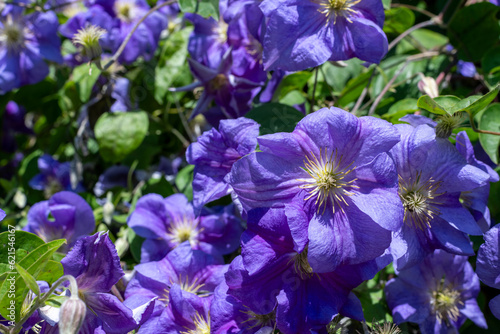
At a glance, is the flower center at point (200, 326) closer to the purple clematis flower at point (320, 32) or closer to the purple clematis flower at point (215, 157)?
the purple clematis flower at point (215, 157)

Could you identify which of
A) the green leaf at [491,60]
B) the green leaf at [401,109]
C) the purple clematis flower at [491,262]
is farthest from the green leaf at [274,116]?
the green leaf at [491,60]

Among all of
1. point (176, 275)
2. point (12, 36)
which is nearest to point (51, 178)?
point (12, 36)

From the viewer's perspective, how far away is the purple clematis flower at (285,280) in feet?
2.44

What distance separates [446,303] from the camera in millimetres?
956

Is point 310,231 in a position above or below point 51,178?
above

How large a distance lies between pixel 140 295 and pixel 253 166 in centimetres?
36

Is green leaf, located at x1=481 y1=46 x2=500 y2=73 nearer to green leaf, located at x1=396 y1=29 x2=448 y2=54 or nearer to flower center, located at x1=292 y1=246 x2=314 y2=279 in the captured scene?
green leaf, located at x1=396 y1=29 x2=448 y2=54

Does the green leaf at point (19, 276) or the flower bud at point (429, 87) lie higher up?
the flower bud at point (429, 87)

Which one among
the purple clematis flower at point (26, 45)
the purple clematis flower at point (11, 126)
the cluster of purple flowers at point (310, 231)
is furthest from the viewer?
the purple clematis flower at point (11, 126)

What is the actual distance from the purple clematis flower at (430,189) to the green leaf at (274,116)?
23 centimetres

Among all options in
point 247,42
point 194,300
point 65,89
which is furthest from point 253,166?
point 65,89

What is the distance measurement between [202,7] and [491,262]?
79 cm

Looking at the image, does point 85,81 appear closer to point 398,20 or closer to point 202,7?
point 202,7

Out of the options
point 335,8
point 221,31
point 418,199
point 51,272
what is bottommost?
point 51,272
